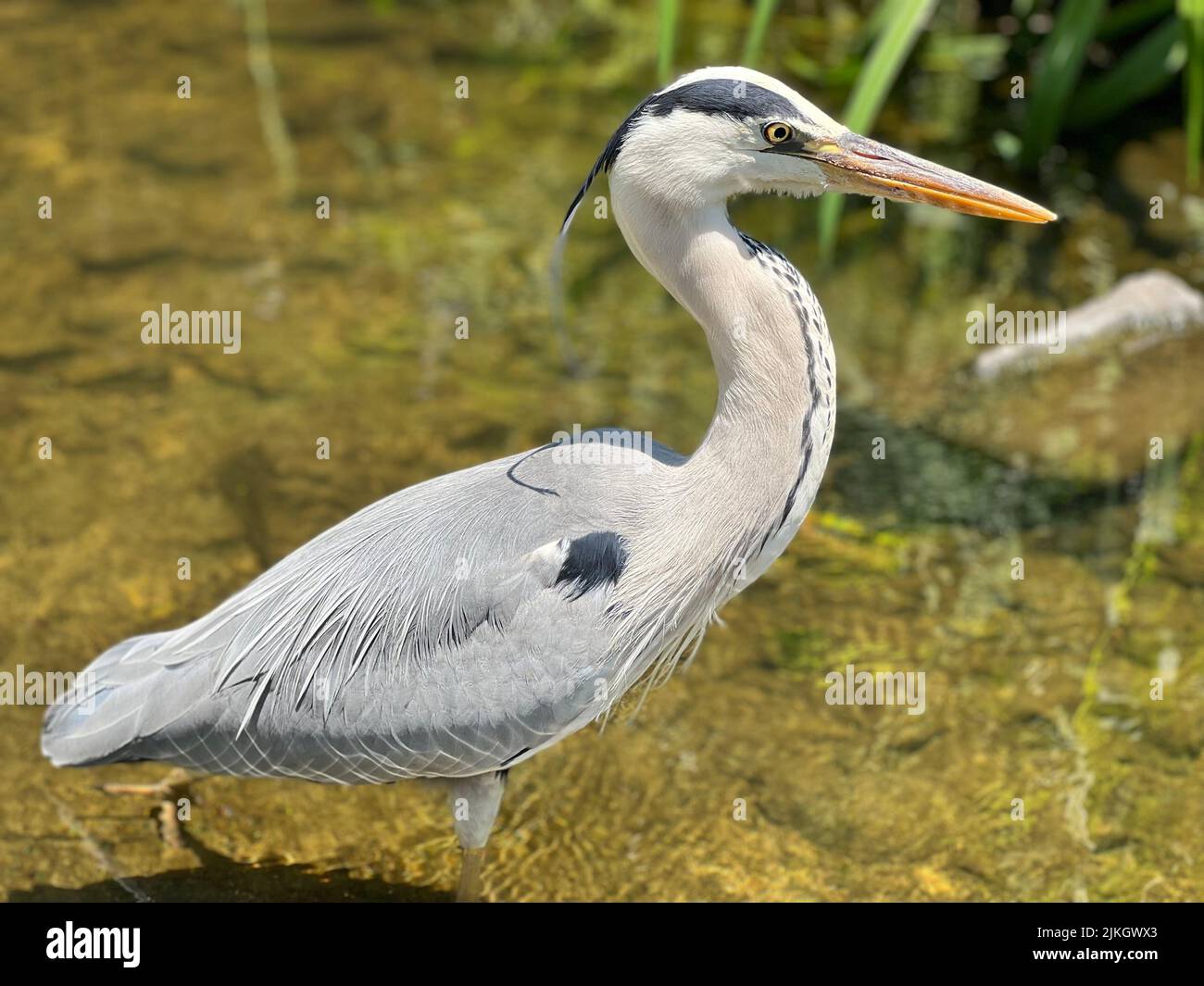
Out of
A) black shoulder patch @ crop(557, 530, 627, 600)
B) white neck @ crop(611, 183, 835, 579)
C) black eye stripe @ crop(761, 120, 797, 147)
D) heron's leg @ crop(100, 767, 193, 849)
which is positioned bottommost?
heron's leg @ crop(100, 767, 193, 849)

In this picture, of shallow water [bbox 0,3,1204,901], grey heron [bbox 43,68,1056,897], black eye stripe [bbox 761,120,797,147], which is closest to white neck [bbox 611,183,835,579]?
grey heron [bbox 43,68,1056,897]

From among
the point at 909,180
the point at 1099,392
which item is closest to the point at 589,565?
the point at 909,180

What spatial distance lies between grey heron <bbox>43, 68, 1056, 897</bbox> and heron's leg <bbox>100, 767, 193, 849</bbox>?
480 mm

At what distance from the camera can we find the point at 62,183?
6895 mm

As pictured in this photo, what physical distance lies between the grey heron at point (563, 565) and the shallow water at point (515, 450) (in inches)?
24.8

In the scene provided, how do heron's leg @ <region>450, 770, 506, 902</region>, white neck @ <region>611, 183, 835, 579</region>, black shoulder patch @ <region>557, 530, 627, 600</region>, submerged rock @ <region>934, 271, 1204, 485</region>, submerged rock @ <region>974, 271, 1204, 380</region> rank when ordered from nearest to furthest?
white neck @ <region>611, 183, 835, 579</region>, black shoulder patch @ <region>557, 530, 627, 600</region>, heron's leg @ <region>450, 770, 506, 902</region>, submerged rock @ <region>934, 271, 1204, 485</region>, submerged rock @ <region>974, 271, 1204, 380</region>

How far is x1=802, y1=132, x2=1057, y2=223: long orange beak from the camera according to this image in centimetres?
320

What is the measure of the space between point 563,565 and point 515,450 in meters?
2.10

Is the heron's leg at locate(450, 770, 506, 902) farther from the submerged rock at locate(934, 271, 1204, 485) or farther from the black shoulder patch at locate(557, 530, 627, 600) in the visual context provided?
the submerged rock at locate(934, 271, 1204, 485)

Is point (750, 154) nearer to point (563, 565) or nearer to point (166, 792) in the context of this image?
point (563, 565)

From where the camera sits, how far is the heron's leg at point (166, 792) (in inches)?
161

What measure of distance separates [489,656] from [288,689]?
0.53 m

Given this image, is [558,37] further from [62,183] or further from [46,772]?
[46,772]

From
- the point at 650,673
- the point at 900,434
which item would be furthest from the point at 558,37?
the point at 650,673
